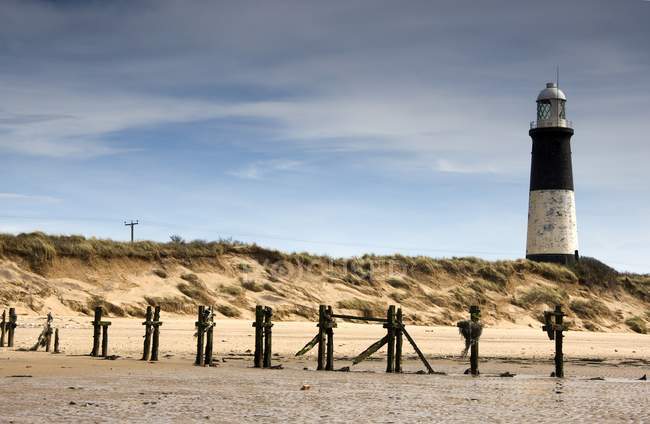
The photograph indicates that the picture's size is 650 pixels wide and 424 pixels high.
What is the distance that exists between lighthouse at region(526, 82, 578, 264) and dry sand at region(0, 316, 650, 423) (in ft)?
81.3

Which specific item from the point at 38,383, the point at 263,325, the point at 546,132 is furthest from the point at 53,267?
the point at 546,132

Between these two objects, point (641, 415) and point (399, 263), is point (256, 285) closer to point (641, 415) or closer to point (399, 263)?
point (399, 263)

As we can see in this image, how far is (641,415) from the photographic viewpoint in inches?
556

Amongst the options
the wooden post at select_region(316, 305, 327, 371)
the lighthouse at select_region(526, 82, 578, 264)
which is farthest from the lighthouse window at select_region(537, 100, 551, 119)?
the wooden post at select_region(316, 305, 327, 371)

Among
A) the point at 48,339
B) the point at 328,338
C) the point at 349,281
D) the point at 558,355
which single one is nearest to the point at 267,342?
the point at 328,338

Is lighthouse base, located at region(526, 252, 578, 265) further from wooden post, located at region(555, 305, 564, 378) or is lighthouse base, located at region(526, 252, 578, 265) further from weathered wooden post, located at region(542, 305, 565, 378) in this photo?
wooden post, located at region(555, 305, 564, 378)

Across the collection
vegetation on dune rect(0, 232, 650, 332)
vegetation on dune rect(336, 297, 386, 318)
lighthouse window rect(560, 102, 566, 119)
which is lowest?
vegetation on dune rect(336, 297, 386, 318)

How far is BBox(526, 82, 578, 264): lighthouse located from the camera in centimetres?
5538

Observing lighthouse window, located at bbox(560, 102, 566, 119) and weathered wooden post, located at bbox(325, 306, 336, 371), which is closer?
weathered wooden post, located at bbox(325, 306, 336, 371)

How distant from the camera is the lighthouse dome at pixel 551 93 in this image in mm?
57719

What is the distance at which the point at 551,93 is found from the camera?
58.0 meters

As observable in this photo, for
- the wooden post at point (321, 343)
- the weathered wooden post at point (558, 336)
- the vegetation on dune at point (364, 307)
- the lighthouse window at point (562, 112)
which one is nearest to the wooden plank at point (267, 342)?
the wooden post at point (321, 343)

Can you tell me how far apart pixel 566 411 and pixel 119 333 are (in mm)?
20696

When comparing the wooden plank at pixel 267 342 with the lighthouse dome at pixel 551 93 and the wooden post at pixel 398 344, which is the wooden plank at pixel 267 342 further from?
the lighthouse dome at pixel 551 93
